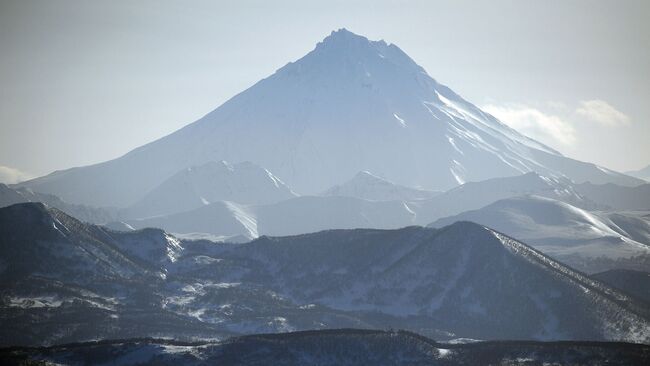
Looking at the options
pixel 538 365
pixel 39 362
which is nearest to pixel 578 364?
pixel 538 365

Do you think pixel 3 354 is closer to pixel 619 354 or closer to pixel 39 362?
pixel 39 362

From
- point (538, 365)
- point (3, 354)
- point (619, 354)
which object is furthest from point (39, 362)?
point (619, 354)

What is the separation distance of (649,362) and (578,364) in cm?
1504

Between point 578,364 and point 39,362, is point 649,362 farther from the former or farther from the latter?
point 39,362

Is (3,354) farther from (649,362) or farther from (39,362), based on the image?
(649,362)

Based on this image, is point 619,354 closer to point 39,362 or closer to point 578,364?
point 578,364

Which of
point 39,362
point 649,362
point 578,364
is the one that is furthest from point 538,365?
point 39,362

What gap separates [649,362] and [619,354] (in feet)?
26.0

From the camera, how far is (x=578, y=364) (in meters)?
197

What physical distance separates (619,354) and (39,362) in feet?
430

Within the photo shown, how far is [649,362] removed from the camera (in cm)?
19100

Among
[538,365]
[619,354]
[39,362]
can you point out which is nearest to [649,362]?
[619,354]

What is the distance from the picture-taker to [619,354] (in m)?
198

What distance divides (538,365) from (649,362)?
77.9 feet
